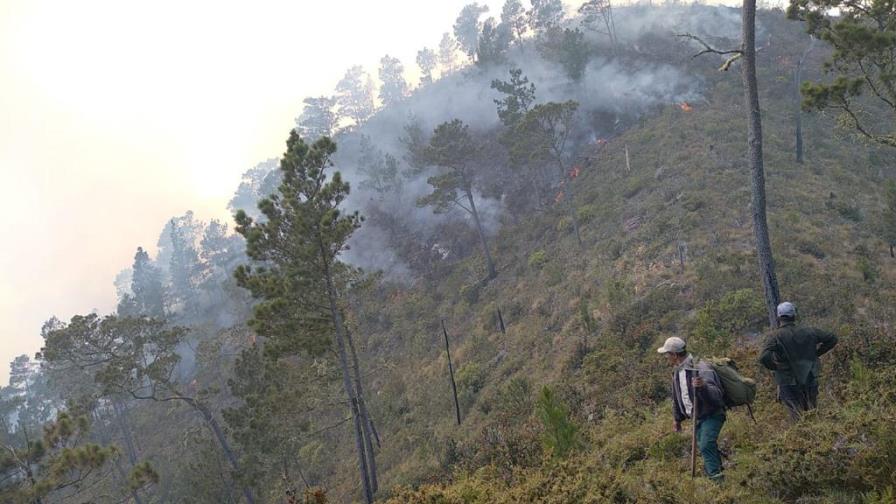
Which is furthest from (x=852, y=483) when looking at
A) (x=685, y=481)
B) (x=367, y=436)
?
(x=367, y=436)

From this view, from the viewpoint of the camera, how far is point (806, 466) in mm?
4996

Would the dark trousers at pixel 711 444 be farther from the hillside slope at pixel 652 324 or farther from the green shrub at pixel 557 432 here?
the green shrub at pixel 557 432

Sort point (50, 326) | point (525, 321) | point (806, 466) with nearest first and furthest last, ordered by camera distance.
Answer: point (806, 466)
point (525, 321)
point (50, 326)

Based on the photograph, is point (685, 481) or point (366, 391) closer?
point (685, 481)

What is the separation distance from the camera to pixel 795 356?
675 cm

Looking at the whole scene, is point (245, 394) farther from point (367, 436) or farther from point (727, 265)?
point (727, 265)

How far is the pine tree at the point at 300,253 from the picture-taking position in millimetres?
16234

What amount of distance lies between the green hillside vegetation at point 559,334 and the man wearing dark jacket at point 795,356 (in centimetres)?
48

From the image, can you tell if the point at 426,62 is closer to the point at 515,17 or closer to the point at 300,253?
the point at 515,17

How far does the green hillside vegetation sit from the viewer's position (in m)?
7.31

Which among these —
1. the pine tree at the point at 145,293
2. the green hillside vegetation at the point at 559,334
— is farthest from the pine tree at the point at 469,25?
the pine tree at the point at 145,293

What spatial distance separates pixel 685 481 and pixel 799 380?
2413 millimetres

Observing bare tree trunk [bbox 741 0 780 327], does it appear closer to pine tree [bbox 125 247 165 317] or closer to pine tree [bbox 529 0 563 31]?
pine tree [bbox 125 247 165 317]

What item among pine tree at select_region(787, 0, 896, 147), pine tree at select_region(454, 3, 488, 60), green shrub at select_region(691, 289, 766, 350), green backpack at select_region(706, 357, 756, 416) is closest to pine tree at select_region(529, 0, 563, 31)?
pine tree at select_region(454, 3, 488, 60)
